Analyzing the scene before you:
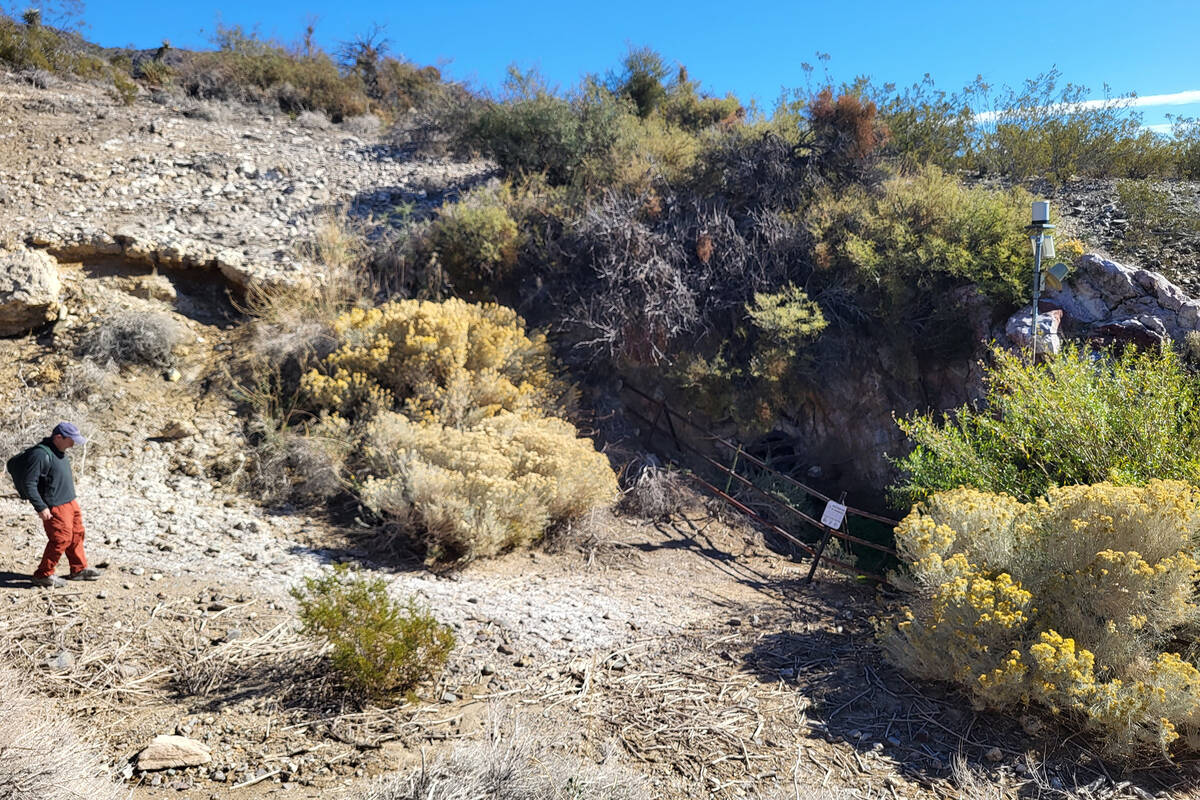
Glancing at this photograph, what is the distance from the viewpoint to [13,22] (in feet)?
44.2

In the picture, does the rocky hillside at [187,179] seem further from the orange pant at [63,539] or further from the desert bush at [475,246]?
the orange pant at [63,539]

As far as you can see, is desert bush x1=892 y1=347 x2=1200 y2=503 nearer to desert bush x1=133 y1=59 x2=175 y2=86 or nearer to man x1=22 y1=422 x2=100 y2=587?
man x1=22 y1=422 x2=100 y2=587

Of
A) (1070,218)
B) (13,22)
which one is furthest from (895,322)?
(13,22)

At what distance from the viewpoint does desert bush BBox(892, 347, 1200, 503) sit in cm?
491

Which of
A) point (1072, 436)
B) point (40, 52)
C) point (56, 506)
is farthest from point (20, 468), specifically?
point (40, 52)

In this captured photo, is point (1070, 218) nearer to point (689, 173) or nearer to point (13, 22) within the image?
point (689, 173)

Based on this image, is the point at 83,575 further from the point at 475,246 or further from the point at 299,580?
the point at 475,246

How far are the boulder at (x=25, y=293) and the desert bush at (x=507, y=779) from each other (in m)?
7.07

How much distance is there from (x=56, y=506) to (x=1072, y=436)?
6693 mm

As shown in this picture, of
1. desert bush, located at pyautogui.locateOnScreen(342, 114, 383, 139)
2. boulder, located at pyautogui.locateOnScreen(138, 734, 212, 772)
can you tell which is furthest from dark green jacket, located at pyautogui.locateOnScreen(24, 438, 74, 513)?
desert bush, located at pyautogui.locateOnScreen(342, 114, 383, 139)

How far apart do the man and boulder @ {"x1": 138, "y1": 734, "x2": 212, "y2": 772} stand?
6.54 ft

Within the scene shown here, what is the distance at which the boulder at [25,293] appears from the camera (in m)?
7.72

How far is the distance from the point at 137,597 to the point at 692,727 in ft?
11.5

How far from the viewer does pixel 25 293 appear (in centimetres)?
772
